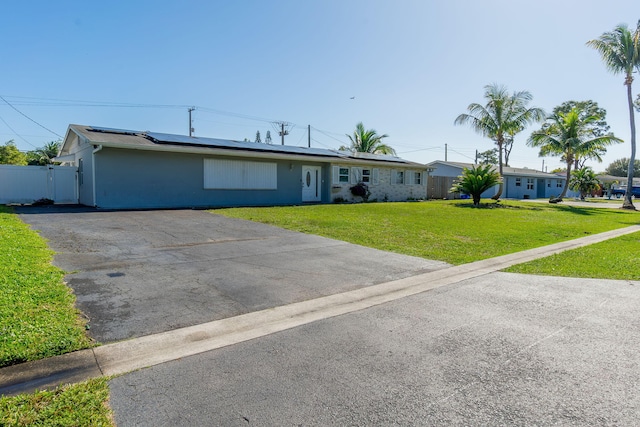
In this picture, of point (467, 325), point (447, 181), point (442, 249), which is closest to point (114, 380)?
point (467, 325)

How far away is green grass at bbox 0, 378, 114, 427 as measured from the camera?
7.40 ft

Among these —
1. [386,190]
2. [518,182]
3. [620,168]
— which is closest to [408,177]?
[386,190]

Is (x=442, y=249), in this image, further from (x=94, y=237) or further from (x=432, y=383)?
(x=94, y=237)

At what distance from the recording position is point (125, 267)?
19.9 ft

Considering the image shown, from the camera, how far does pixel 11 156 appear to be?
127ft

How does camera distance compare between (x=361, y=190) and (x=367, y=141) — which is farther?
(x=367, y=141)

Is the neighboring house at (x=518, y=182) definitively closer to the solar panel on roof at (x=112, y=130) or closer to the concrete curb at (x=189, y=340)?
the solar panel on roof at (x=112, y=130)

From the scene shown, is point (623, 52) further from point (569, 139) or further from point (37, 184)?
point (37, 184)

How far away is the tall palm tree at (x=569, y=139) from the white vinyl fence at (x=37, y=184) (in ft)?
93.5

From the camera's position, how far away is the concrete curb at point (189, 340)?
284cm

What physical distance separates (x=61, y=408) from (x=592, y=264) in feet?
28.2

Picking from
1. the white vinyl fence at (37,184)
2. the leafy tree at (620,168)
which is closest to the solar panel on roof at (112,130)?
the white vinyl fence at (37,184)

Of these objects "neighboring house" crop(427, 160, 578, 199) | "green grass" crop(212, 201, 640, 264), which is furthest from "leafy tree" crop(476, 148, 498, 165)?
"green grass" crop(212, 201, 640, 264)

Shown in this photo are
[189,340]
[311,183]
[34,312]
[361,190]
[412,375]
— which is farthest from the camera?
[361,190]
